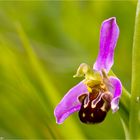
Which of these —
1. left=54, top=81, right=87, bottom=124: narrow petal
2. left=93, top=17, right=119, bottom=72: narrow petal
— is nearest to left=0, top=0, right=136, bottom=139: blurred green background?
left=54, top=81, right=87, bottom=124: narrow petal

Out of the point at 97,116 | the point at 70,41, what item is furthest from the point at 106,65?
the point at 70,41

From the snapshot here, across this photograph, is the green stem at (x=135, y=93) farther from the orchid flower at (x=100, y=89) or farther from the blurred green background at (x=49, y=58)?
the blurred green background at (x=49, y=58)

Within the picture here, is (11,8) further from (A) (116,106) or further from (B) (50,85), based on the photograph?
(A) (116,106)

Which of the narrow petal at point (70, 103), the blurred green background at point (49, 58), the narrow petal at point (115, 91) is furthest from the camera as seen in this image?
the blurred green background at point (49, 58)

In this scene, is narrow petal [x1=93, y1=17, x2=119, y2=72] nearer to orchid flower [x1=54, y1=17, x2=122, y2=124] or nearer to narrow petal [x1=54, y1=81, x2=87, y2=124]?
orchid flower [x1=54, y1=17, x2=122, y2=124]

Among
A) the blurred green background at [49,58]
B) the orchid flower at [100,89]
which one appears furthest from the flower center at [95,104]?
the blurred green background at [49,58]

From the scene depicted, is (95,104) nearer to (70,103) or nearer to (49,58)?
(70,103)

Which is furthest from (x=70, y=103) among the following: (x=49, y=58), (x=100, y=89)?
(x=49, y=58)
